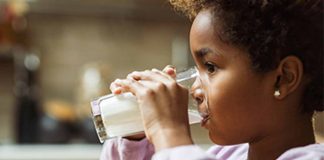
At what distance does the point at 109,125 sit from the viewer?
0.81 meters

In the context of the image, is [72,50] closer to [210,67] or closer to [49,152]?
[49,152]

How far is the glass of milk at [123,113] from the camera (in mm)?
792

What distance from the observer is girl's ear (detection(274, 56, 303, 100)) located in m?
0.75

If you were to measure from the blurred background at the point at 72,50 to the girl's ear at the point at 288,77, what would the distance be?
158 centimetres

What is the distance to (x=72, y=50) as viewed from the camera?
2.67 meters

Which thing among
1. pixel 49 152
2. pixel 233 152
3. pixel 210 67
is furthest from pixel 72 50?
pixel 210 67

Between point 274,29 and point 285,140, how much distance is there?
0.14m

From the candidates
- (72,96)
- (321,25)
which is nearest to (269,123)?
(321,25)

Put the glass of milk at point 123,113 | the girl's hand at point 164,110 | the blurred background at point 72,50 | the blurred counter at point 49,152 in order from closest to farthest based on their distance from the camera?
the girl's hand at point 164,110, the glass of milk at point 123,113, the blurred counter at point 49,152, the blurred background at point 72,50

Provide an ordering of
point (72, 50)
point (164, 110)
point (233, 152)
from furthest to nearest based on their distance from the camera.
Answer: point (72, 50) < point (233, 152) < point (164, 110)

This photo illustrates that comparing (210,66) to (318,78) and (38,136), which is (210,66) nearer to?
(318,78)

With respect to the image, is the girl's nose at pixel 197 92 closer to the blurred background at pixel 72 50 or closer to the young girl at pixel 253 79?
the young girl at pixel 253 79

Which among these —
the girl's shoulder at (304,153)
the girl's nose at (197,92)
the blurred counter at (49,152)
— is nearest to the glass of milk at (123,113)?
the girl's nose at (197,92)

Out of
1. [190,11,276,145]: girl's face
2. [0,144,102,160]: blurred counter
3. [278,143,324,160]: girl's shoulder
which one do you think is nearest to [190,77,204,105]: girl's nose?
[190,11,276,145]: girl's face
